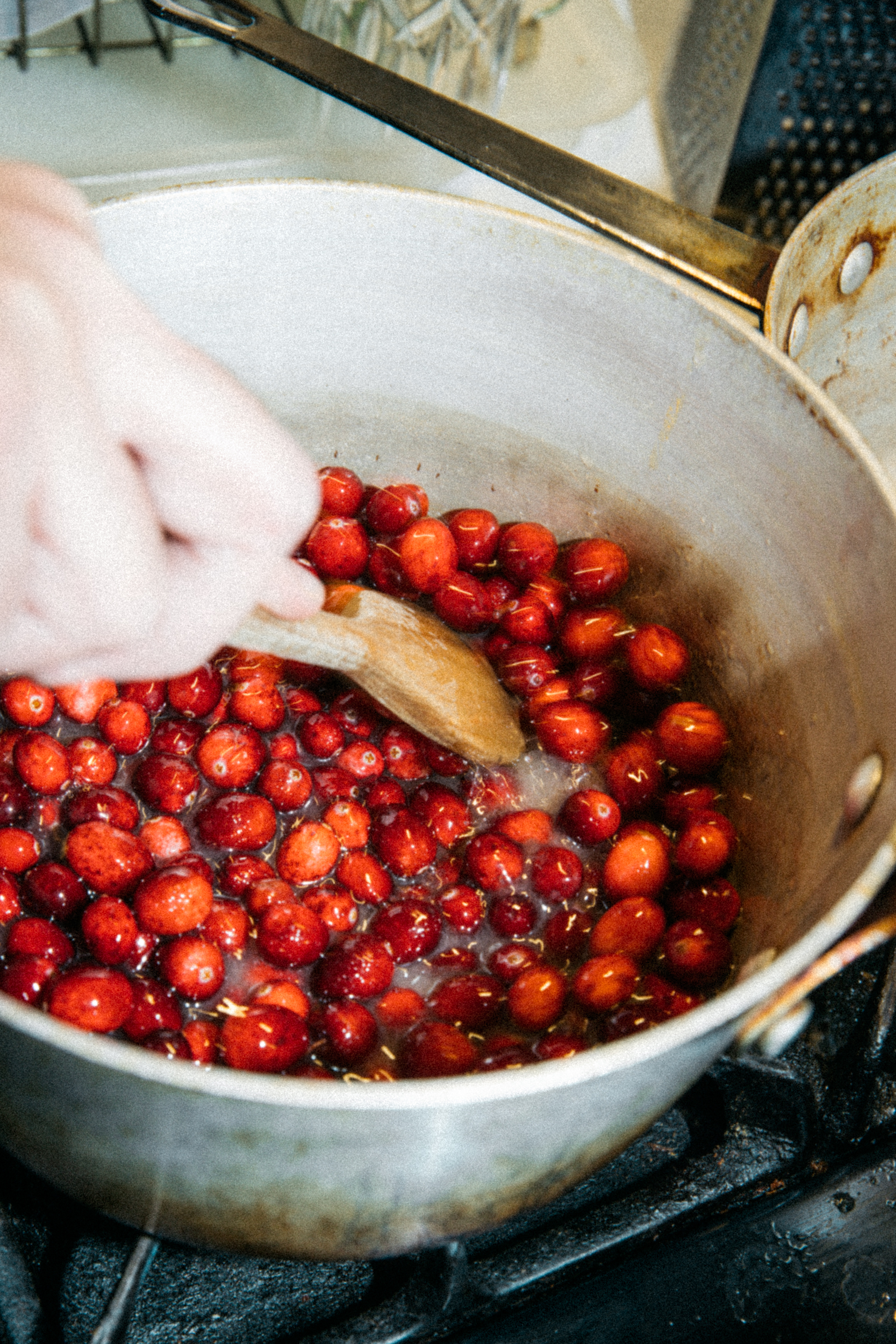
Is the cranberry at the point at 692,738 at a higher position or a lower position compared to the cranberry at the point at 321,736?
higher

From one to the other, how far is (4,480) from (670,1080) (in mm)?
448

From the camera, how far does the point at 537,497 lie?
114 cm

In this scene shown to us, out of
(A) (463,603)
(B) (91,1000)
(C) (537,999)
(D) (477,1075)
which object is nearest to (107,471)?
(D) (477,1075)

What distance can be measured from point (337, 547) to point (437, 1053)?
54 centimetres

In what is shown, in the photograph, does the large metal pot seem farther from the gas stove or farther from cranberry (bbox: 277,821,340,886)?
cranberry (bbox: 277,821,340,886)

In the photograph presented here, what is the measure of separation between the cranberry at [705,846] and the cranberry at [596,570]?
0.28 metres

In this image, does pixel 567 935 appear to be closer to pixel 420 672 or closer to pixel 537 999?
pixel 537 999

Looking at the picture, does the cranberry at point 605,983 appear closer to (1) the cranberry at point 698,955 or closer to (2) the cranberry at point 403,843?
(1) the cranberry at point 698,955

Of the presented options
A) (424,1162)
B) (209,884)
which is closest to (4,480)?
(424,1162)

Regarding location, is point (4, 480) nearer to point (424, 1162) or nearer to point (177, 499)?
point (177, 499)

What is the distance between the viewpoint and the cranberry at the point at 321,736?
3.32 feet

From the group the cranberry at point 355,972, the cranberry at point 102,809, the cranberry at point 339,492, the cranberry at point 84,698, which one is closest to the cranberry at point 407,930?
the cranberry at point 355,972

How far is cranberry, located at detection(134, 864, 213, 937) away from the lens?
33.3 inches

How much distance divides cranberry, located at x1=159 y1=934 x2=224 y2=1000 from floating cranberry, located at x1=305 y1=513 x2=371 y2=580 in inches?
17.0
